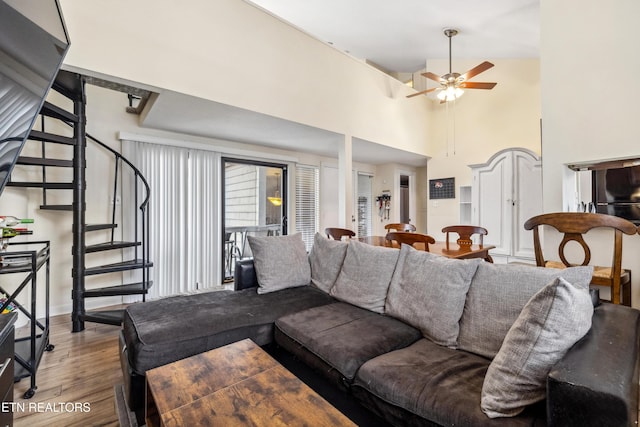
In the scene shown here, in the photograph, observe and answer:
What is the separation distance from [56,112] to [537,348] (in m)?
3.62

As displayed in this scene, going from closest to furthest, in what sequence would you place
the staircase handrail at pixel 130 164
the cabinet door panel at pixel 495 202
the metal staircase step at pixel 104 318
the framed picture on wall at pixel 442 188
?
the metal staircase step at pixel 104 318 → the staircase handrail at pixel 130 164 → the cabinet door panel at pixel 495 202 → the framed picture on wall at pixel 442 188

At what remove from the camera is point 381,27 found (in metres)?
4.61

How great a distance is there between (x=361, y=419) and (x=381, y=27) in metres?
5.11

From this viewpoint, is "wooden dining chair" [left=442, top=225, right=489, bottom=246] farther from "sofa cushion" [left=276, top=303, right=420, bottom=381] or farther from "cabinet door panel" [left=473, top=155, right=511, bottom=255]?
"sofa cushion" [left=276, top=303, right=420, bottom=381]

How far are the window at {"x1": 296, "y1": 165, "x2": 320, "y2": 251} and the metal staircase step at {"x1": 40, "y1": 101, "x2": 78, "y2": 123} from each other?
3.25 meters

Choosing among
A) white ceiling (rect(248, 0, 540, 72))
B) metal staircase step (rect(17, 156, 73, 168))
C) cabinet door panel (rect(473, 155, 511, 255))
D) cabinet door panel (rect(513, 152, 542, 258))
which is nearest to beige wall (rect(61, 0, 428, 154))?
white ceiling (rect(248, 0, 540, 72))

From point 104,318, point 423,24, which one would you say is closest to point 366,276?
point 104,318

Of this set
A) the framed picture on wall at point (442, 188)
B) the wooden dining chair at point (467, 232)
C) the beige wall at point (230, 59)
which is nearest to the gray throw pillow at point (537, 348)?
the wooden dining chair at point (467, 232)

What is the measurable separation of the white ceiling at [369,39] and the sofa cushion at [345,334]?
7.40 feet

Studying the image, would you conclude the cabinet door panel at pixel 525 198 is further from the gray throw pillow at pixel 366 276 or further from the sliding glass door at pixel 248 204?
the sliding glass door at pixel 248 204

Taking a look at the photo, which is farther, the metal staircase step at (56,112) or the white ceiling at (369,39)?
the white ceiling at (369,39)

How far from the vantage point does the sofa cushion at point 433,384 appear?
101 cm

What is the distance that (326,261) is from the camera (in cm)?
264

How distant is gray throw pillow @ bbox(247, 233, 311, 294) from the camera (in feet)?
8.29
